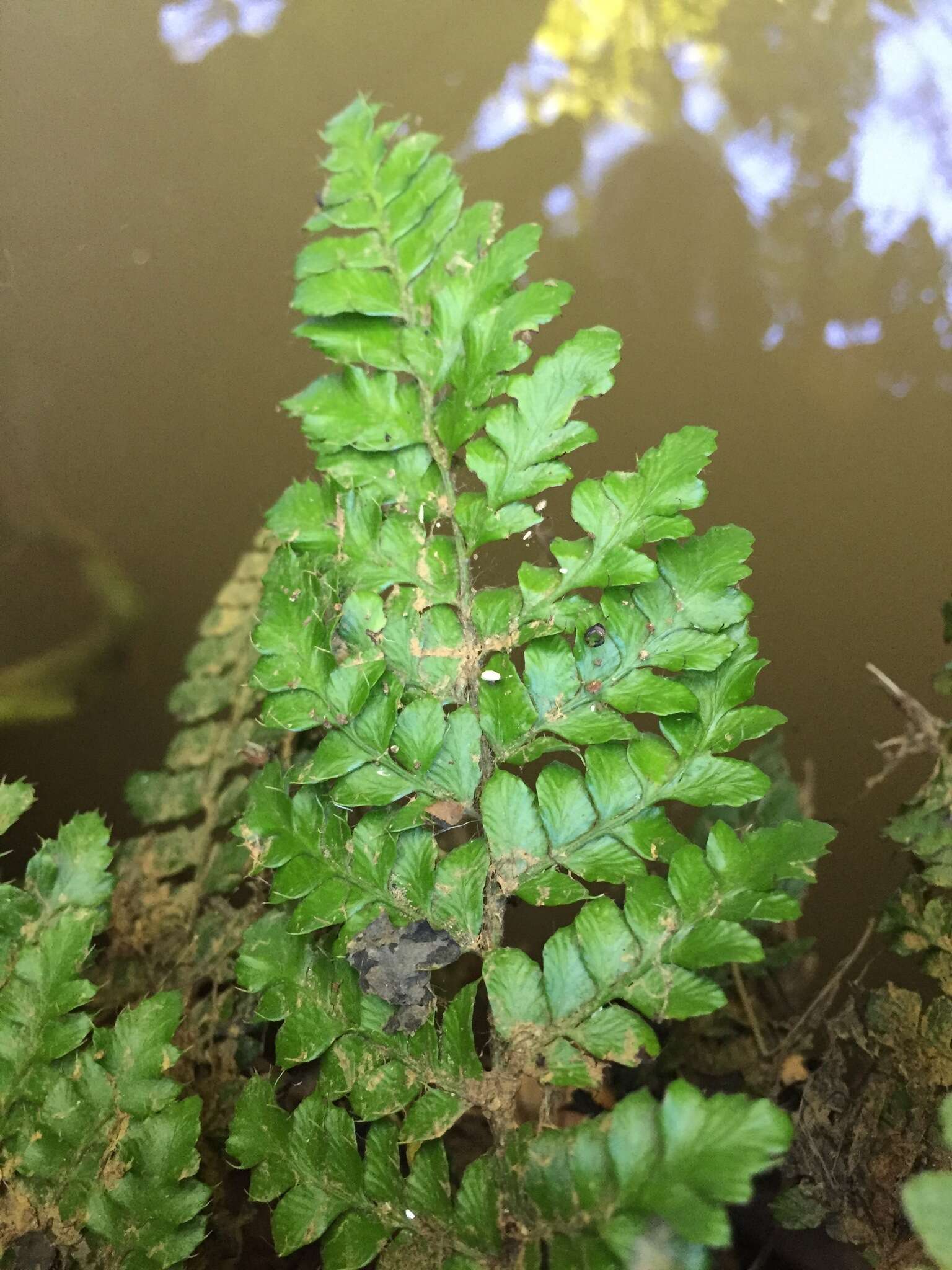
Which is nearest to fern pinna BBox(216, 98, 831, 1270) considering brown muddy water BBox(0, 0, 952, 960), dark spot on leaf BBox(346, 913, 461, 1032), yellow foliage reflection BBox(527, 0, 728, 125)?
dark spot on leaf BBox(346, 913, 461, 1032)

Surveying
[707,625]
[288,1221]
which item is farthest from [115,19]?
[288,1221]

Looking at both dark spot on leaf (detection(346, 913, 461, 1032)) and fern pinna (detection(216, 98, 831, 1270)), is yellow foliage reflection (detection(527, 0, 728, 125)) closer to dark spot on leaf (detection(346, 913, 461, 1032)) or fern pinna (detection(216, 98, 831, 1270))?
fern pinna (detection(216, 98, 831, 1270))

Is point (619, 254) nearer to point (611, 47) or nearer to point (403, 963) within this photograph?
point (611, 47)

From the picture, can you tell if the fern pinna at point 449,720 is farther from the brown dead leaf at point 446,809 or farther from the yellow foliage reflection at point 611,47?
the yellow foliage reflection at point 611,47

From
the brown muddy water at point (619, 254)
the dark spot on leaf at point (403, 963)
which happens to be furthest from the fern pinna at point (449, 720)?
the brown muddy water at point (619, 254)

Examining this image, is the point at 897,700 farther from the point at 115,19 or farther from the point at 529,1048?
the point at 115,19

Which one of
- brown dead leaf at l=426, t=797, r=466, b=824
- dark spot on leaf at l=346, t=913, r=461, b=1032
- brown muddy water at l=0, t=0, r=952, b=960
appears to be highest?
brown muddy water at l=0, t=0, r=952, b=960
